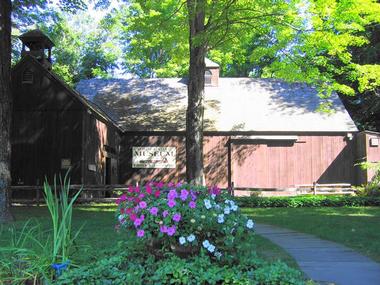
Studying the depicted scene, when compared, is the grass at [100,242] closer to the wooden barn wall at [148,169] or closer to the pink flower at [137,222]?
the pink flower at [137,222]

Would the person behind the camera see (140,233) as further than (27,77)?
No

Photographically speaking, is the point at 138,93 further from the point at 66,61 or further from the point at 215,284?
the point at 215,284

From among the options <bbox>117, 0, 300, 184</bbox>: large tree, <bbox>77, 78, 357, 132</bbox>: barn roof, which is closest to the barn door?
<bbox>77, 78, 357, 132</bbox>: barn roof

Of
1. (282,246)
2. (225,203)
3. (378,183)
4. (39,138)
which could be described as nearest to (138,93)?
(39,138)

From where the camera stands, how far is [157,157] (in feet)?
91.1

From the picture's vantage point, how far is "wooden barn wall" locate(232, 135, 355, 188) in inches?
1093

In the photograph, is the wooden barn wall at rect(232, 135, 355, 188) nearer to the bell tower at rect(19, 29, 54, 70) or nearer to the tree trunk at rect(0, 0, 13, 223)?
the bell tower at rect(19, 29, 54, 70)

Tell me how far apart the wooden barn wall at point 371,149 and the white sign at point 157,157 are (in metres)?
11.0

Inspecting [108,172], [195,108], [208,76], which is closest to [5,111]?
[195,108]

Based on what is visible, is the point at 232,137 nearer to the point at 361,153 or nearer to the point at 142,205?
the point at 361,153

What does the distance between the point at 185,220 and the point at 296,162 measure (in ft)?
77.7

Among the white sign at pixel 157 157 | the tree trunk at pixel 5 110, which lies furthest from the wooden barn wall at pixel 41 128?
the tree trunk at pixel 5 110

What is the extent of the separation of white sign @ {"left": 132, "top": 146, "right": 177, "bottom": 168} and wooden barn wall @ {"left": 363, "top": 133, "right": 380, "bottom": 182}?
11015 mm

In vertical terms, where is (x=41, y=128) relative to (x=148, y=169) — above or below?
above
